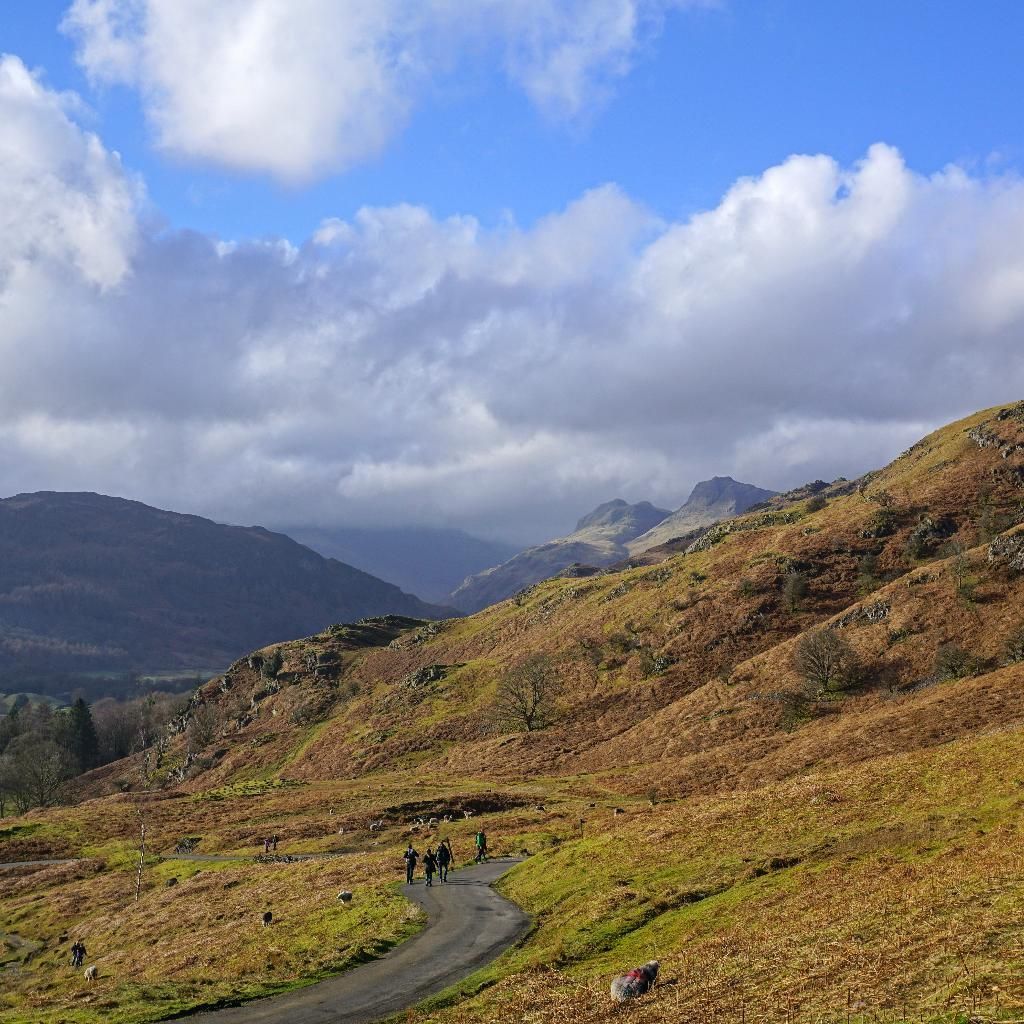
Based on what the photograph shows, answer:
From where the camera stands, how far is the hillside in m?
24.2

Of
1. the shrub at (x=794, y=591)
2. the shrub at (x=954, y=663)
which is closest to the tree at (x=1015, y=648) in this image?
the shrub at (x=954, y=663)

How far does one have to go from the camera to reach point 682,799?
6919cm

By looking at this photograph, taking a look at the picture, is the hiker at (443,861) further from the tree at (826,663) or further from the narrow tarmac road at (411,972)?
the tree at (826,663)

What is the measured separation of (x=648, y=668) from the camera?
418 ft

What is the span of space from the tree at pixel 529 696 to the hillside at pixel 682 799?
242 centimetres

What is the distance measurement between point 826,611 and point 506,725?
5545cm

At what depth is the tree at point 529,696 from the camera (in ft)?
429

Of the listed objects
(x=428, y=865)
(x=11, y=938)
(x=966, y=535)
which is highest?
(x=966, y=535)

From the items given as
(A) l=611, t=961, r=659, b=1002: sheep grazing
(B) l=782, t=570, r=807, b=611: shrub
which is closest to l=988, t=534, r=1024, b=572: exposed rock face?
(B) l=782, t=570, r=807, b=611: shrub

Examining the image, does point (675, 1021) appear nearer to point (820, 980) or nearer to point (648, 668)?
point (820, 980)

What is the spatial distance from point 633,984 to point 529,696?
116549 mm

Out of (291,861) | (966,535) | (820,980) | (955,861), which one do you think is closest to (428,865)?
(291,861)

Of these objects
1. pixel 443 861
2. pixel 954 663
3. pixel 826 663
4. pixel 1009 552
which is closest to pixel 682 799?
pixel 443 861

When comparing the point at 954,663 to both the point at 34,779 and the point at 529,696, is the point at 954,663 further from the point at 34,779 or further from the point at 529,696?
the point at 34,779
